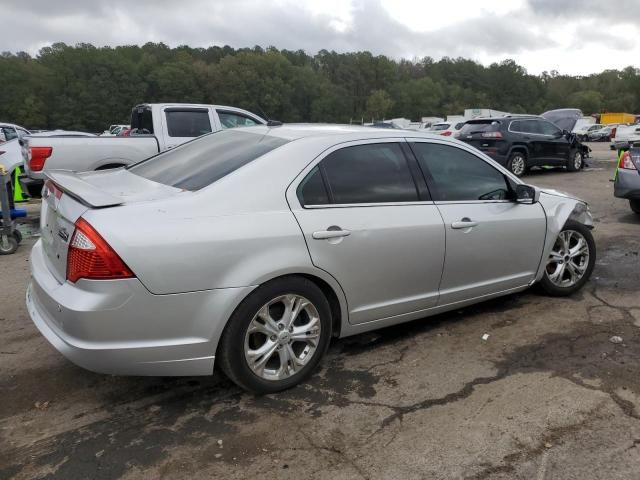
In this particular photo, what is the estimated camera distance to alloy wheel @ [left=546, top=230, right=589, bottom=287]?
15.6 ft

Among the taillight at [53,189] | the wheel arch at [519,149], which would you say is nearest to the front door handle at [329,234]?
the taillight at [53,189]

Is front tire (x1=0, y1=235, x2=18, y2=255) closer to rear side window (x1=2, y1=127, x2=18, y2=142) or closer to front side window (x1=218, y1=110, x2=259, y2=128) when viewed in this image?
front side window (x1=218, y1=110, x2=259, y2=128)

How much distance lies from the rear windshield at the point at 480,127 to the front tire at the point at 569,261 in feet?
31.4

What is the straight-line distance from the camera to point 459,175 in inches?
160

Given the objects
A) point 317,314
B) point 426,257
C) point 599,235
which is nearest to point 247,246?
point 317,314

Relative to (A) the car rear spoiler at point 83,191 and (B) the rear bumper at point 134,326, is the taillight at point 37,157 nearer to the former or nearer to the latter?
(A) the car rear spoiler at point 83,191

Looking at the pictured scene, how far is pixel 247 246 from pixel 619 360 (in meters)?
2.61

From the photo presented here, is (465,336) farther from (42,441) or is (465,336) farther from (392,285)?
(42,441)

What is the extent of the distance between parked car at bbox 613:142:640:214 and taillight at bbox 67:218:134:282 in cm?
773

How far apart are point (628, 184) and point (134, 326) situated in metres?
7.76

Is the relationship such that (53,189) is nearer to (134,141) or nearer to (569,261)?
(569,261)

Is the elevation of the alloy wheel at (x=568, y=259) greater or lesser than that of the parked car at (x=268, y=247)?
lesser

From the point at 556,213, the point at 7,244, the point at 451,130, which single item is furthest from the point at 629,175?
the point at 451,130

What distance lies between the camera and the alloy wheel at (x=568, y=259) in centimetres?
477
